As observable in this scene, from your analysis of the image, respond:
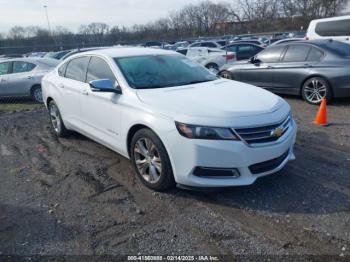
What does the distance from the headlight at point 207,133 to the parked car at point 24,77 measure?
332 inches

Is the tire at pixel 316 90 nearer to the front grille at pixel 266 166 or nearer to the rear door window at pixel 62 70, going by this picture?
the front grille at pixel 266 166

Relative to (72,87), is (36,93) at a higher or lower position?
lower

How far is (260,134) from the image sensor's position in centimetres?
348

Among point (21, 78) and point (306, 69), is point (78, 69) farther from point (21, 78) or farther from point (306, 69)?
point (21, 78)

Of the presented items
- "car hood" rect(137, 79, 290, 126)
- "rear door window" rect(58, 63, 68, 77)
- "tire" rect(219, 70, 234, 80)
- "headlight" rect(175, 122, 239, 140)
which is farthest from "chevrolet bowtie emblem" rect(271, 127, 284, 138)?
"tire" rect(219, 70, 234, 80)

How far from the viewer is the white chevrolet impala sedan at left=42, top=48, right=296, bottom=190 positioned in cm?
339

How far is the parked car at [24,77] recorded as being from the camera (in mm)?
10531

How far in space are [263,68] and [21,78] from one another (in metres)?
7.44

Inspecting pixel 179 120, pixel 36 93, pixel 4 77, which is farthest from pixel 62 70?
pixel 4 77

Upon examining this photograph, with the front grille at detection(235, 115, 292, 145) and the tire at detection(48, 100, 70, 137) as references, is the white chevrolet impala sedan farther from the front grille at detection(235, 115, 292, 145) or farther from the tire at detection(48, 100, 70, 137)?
the tire at detection(48, 100, 70, 137)

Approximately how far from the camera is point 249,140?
11.2ft

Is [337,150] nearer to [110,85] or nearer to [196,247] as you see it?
[196,247]

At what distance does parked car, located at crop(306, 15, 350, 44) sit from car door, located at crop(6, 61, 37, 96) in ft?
33.5

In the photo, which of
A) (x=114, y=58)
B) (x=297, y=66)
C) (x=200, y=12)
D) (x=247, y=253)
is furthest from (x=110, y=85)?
(x=200, y=12)
